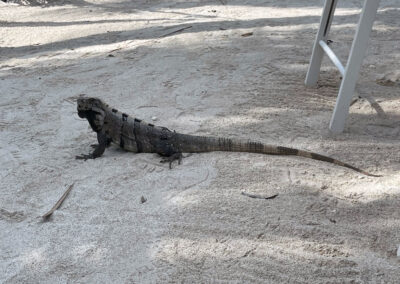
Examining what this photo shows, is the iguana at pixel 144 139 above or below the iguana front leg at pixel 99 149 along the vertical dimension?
above

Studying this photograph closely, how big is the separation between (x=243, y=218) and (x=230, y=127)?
1.70 meters

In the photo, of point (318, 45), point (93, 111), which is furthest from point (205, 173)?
point (318, 45)

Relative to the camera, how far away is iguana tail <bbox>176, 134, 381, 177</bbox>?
380 cm

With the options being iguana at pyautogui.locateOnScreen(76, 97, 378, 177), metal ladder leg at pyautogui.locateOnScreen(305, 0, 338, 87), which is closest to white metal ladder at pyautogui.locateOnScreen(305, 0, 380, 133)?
metal ladder leg at pyautogui.locateOnScreen(305, 0, 338, 87)

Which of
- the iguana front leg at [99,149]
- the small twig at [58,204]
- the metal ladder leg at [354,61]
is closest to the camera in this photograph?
the small twig at [58,204]

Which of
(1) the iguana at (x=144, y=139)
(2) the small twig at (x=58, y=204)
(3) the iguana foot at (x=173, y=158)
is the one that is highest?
(1) the iguana at (x=144, y=139)

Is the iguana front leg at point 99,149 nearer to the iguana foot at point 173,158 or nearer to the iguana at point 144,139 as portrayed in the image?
the iguana at point 144,139

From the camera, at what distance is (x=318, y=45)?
18.0 feet

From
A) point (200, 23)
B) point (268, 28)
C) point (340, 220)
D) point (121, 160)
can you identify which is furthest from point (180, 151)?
point (200, 23)

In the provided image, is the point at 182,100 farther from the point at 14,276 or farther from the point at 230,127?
the point at 14,276

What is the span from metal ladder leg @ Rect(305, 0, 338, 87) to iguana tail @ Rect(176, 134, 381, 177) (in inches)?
77.8

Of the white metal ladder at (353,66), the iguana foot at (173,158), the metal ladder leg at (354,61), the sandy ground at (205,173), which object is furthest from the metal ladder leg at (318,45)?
the iguana foot at (173,158)

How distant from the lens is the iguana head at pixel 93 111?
14.5ft

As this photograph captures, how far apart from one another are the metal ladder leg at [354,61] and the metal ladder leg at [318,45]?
1291 mm
